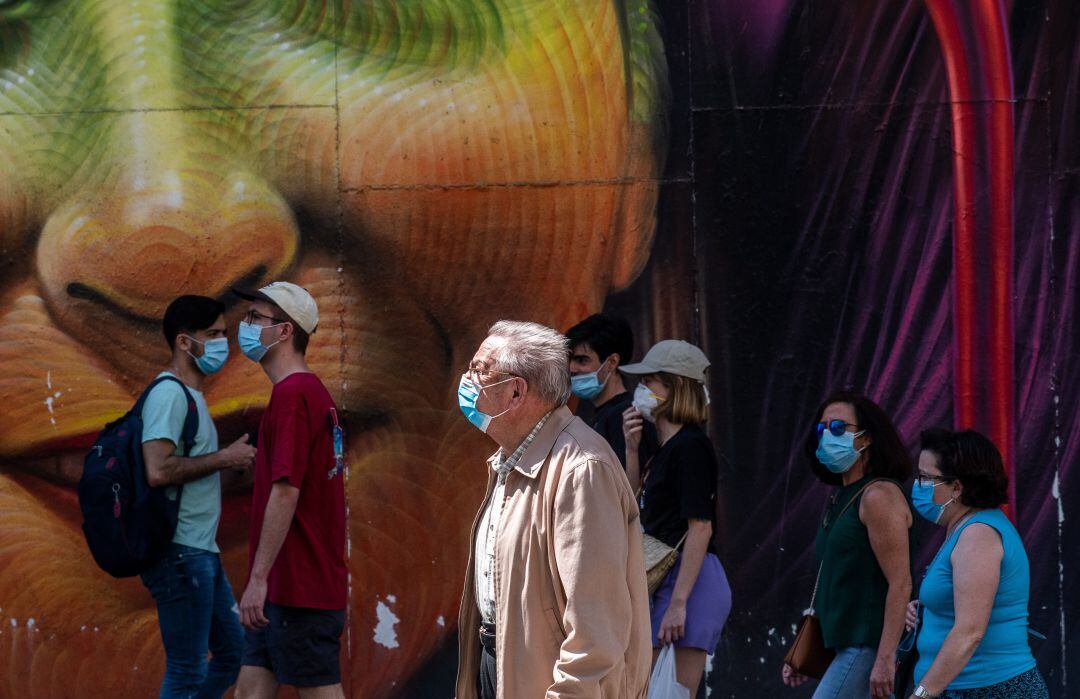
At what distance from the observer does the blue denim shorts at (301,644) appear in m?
4.89

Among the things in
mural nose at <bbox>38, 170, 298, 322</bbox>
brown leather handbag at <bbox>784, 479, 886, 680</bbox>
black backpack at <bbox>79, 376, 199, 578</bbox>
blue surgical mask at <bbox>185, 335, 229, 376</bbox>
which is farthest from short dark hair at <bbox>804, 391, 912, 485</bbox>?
mural nose at <bbox>38, 170, 298, 322</bbox>

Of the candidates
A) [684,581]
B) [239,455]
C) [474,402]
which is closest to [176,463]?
[239,455]

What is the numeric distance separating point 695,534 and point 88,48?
357 cm

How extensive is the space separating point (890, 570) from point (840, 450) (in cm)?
44

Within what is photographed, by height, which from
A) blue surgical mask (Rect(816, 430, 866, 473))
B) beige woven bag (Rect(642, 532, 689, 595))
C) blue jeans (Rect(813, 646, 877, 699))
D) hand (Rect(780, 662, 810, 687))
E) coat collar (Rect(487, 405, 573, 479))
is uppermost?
coat collar (Rect(487, 405, 573, 479))

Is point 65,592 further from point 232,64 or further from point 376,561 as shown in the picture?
point 232,64

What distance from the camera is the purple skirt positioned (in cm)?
494

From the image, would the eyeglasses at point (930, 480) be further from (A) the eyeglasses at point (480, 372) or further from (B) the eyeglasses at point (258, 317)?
(B) the eyeglasses at point (258, 317)

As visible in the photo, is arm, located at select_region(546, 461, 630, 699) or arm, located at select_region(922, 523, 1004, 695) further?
arm, located at select_region(922, 523, 1004, 695)

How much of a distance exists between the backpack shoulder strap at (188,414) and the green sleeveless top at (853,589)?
2433 mm

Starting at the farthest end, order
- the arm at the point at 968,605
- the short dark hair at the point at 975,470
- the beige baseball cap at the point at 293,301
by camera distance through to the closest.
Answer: the beige baseball cap at the point at 293,301 → the short dark hair at the point at 975,470 → the arm at the point at 968,605

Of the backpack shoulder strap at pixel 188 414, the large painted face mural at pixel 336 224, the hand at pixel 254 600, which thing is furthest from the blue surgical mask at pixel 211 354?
the hand at pixel 254 600

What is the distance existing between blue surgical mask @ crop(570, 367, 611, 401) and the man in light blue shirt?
1.29m

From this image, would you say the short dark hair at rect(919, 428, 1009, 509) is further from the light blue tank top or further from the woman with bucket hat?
the woman with bucket hat
